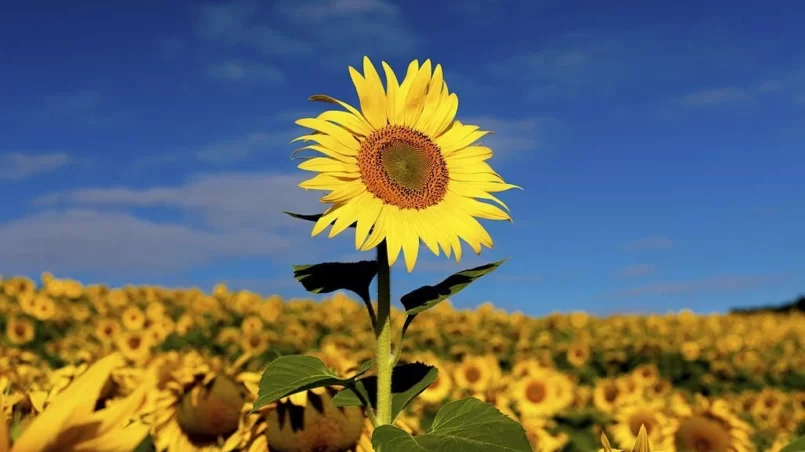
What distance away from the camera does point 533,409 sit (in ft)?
22.2

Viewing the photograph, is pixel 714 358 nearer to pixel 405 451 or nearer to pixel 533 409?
pixel 533 409

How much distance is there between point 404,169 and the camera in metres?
2.26

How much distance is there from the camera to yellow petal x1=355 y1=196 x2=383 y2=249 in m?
2.15

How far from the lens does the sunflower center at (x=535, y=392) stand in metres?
7.07

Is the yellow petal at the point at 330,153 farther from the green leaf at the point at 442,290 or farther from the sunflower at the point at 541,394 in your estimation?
the sunflower at the point at 541,394

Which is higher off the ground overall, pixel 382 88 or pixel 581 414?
pixel 382 88

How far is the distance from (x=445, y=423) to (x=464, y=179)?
2.42ft

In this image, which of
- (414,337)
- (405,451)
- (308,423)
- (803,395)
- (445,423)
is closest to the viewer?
(405,451)

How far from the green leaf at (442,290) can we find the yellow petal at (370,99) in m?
0.51

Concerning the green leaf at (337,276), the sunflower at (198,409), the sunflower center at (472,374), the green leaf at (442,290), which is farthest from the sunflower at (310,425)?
the sunflower center at (472,374)

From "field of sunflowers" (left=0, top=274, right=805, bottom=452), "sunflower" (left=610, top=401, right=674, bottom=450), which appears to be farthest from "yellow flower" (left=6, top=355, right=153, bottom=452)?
"sunflower" (left=610, top=401, right=674, bottom=450)

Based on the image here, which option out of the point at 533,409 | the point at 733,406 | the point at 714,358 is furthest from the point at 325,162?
the point at 714,358

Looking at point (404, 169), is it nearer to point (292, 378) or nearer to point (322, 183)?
point (322, 183)

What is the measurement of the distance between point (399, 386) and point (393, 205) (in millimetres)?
518
